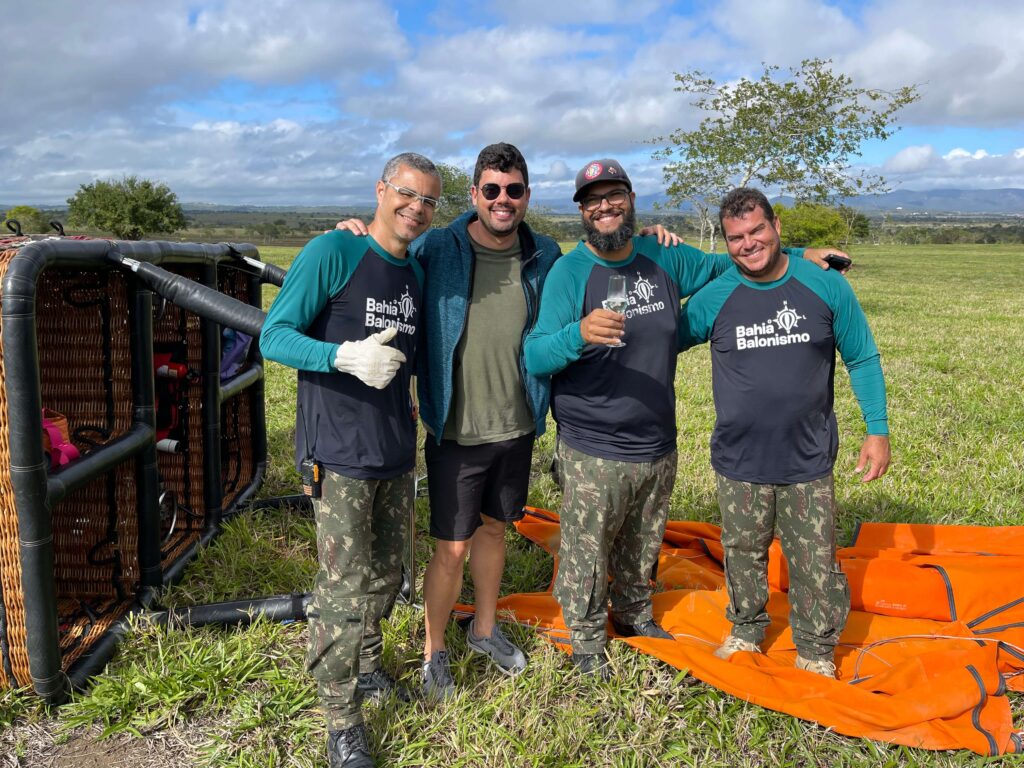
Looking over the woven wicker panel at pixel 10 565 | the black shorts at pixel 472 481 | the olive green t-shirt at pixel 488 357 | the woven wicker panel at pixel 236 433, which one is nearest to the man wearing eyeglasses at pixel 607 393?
the olive green t-shirt at pixel 488 357

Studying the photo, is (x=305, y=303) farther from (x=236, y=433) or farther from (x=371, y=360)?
(x=236, y=433)

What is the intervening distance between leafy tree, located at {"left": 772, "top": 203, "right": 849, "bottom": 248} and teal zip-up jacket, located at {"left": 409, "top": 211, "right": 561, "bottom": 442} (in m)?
23.0

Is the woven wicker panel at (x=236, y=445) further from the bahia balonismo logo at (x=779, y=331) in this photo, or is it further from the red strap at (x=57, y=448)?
the bahia balonismo logo at (x=779, y=331)

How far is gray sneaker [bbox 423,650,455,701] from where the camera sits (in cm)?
335

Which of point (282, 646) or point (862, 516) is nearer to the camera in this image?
point (282, 646)

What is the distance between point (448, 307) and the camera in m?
3.18

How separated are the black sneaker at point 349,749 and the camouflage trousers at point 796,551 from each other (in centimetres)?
174

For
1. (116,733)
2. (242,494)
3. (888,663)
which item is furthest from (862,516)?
(116,733)

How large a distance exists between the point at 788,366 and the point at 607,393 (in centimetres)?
75

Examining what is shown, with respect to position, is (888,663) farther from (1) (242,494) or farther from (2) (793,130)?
(2) (793,130)

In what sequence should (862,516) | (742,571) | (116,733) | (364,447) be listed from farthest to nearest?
(862,516) < (742,571) < (116,733) < (364,447)

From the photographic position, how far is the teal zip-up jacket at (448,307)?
10.5ft

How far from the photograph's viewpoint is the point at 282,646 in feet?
12.1

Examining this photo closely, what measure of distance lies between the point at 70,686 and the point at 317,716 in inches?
39.2
